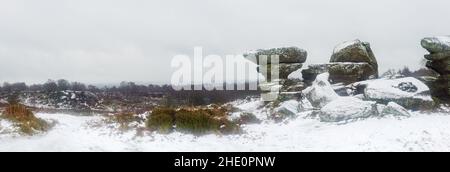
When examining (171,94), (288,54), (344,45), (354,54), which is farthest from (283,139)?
(171,94)

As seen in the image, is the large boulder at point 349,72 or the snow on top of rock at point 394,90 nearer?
the snow on top of rock at point 394,90

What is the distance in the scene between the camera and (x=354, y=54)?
85.5 ft

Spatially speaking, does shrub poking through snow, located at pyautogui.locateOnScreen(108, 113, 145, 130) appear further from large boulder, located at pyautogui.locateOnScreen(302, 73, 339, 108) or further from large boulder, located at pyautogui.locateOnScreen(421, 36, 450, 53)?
large boulder, located at pyautogui.locateOnScreen(421, 36, 450, 53)

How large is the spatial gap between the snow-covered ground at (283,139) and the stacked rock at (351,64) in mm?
7530

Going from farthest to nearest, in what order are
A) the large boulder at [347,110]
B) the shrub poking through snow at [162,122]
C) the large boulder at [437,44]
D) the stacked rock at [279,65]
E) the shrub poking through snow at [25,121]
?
the stacked rock at [279,65] → the large boulder at [437,44] → the large boulder at [347,110] → the shrub poking through snow at [162,122] → the shrub poking through snow at [25,121]

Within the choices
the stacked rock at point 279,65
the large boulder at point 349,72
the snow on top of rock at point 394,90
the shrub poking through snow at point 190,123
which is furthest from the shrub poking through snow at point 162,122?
the large boulder at point 349,72

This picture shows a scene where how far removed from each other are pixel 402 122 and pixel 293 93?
9451mm

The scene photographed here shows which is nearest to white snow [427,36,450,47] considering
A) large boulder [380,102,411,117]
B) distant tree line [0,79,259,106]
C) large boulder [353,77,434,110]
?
large boulder [353,77,434,110]

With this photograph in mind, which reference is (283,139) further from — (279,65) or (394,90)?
(279,65)

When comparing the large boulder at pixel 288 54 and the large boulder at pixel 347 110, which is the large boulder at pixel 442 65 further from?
the large boulder at pixel 288 54

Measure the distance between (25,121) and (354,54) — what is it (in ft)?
59.8

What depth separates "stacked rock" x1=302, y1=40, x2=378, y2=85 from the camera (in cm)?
2552

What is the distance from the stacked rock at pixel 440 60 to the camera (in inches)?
880
